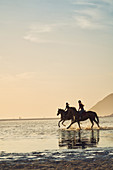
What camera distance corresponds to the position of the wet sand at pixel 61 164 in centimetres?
1005

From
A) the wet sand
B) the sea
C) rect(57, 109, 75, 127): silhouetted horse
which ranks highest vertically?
rect(57, 109, 75, 127): silhouetted horse

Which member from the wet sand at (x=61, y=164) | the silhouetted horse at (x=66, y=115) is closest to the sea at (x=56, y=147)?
the wet sand at (x=61, y=164)

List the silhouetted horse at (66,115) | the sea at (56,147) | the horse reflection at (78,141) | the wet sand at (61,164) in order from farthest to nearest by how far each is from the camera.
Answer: the silhouetted horse at (66,115) < the horse reflection at (78,141) < the sea at (56,147) < the wet sand at (61,164)

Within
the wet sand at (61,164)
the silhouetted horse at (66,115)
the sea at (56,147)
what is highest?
the silhouetted horse at (66,115)

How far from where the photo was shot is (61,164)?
34.8ft

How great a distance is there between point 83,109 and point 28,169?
24.1 metres

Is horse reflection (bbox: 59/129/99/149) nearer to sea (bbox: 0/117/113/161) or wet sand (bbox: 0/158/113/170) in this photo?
sea (bbox: 0/117/113/161)

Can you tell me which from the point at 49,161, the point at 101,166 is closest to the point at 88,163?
the point at 101,166

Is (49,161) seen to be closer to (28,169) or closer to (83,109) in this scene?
(28,169)

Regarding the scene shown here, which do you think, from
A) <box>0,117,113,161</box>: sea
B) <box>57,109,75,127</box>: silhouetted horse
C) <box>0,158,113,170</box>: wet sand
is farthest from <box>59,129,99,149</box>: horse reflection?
<box>57,109,75,127</box>: silhouetted horse

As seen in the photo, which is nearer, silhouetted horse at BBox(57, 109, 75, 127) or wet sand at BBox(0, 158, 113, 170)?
wet sand at BBox(0, 158, 113, 170)

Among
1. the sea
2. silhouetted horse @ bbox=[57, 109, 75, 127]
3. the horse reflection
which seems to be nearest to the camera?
the sea

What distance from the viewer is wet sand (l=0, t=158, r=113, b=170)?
1005 centimetres

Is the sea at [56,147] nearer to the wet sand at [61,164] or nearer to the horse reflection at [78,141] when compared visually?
the horse reflection at [78,141]
